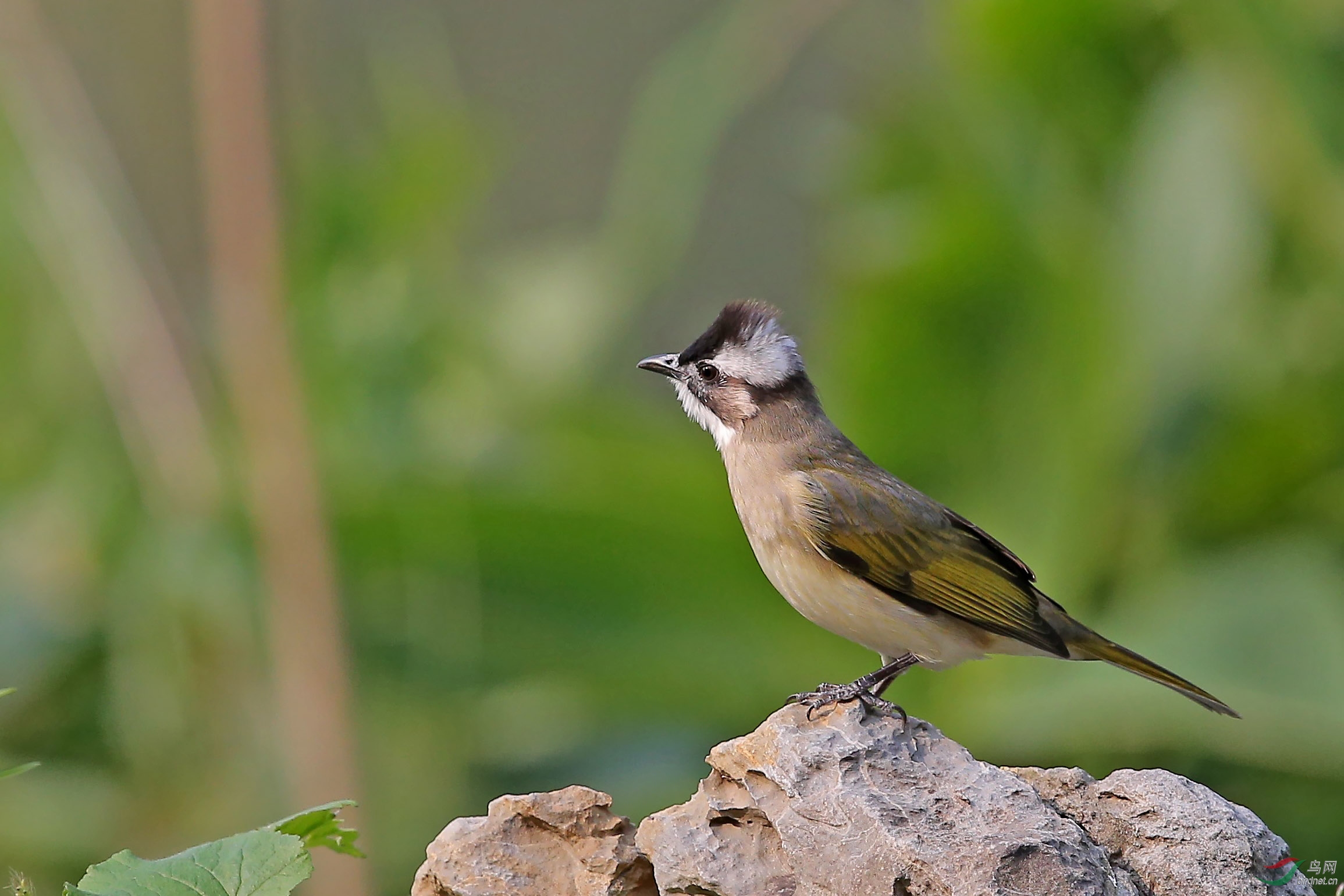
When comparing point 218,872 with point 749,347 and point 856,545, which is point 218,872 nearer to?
point 856,545

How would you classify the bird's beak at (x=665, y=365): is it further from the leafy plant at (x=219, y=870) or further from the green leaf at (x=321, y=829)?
the leafy plant at (x=219, y=870)

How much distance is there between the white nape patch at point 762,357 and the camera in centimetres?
Answer: 341

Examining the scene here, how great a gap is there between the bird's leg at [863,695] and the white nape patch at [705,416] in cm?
78

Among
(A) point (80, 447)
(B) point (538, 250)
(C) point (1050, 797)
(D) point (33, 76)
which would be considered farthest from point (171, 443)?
(C) point (1050, 797)

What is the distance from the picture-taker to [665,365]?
349 centimetres

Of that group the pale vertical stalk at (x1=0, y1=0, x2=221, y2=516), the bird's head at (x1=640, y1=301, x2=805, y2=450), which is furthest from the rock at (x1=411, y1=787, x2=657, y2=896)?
the pale vertical stalk at (x1=0, y1=0, x2=221, y2=516)

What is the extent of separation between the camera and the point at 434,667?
5.67 meters

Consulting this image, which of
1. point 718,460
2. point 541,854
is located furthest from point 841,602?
point 718,460

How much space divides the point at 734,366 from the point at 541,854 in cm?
147

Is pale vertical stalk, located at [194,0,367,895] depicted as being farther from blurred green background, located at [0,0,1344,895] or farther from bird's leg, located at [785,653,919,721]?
bird's leg, located at [785,653,919,721]

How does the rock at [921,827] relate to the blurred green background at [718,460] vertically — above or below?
below

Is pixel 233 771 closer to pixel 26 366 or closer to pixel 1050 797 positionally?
pixel 26 366

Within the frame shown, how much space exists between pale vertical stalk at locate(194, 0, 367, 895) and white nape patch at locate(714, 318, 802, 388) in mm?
1730

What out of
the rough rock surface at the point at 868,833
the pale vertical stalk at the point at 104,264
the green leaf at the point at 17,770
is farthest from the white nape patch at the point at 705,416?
the pale vertical stalk at the point at 104,264
